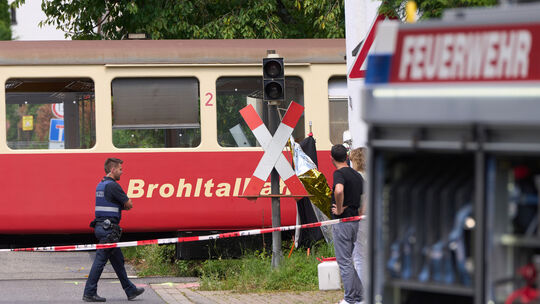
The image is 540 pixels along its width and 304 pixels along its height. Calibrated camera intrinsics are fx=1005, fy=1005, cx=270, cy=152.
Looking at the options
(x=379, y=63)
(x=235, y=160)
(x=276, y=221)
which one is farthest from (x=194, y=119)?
(x=379, y=63)

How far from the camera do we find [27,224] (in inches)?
500

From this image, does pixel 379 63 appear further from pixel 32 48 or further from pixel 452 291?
pixel 32 48

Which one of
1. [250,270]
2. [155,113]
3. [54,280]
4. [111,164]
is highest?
[155,113]

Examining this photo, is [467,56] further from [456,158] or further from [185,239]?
[185,239]

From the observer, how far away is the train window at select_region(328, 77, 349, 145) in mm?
13375

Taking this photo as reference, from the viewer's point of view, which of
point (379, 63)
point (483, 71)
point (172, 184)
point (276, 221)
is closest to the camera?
point (483, 71)

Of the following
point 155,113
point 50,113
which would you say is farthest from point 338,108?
point 50,113

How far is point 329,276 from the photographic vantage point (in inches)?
425

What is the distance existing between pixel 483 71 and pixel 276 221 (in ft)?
25.4

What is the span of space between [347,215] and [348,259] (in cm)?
43

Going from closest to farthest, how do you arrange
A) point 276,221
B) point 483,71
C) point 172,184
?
1. point 483,71
2. point 276,221
3. point 172,184

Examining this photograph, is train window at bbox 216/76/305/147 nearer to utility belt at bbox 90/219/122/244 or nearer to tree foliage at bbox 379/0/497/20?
utility belt at bbox 90/219/122/244

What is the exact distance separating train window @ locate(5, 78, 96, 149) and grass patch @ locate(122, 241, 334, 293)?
2202mm

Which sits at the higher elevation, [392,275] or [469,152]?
[469,152]
